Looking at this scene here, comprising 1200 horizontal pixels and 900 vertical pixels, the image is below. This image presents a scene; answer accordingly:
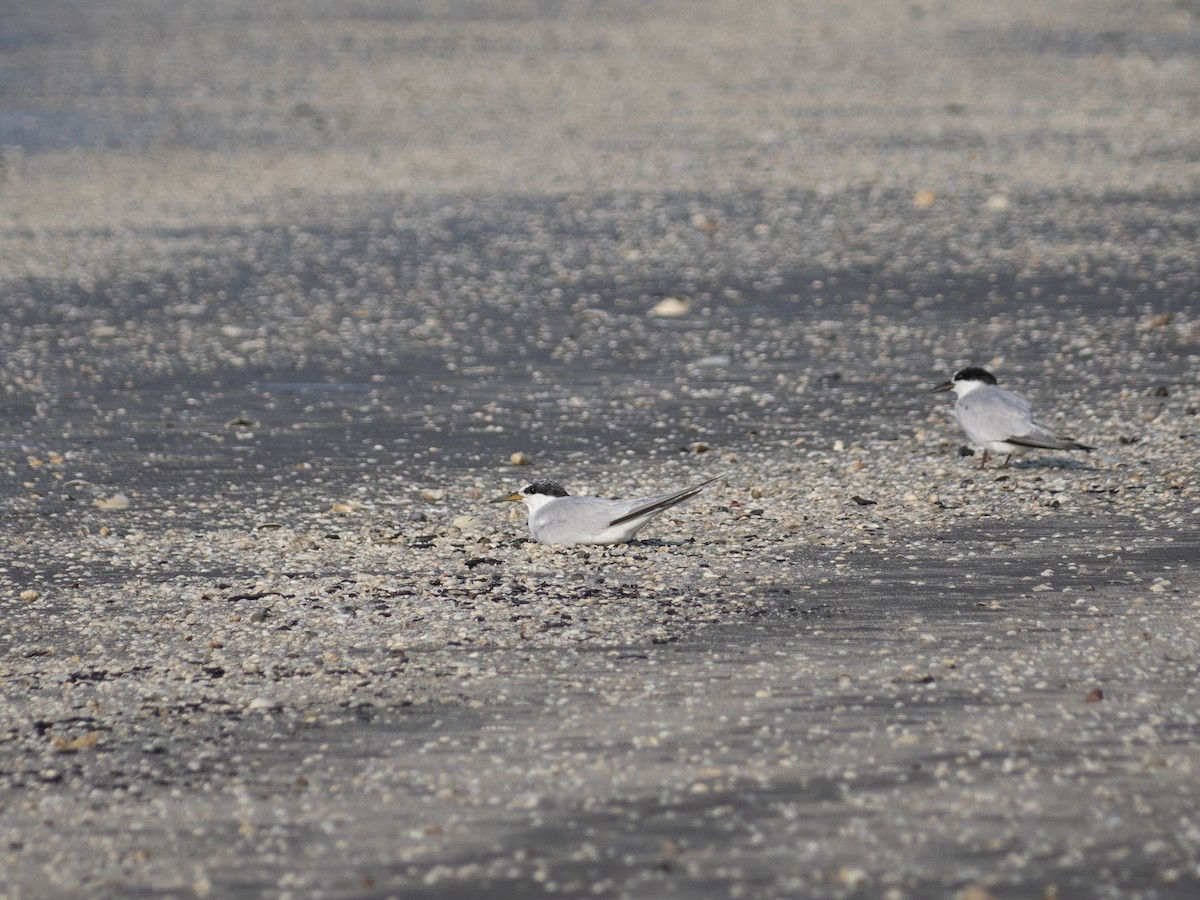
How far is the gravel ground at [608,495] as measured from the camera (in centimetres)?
403

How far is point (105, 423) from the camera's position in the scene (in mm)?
8125

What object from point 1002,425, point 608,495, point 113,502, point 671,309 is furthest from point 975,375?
point 113,502

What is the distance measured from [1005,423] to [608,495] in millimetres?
1489

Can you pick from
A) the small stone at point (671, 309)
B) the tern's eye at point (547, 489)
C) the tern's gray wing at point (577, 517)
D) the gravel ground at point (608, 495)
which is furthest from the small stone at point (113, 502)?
the small stone at point (671, 309)

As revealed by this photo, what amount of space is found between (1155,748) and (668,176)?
34.8 feet

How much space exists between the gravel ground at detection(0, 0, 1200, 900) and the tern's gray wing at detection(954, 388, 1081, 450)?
0.19 metres

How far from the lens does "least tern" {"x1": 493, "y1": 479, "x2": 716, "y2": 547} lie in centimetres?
584

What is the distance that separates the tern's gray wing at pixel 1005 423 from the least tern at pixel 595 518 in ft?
4.75

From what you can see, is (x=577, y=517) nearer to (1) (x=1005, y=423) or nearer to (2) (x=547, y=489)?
(2) (x=547, y=489)

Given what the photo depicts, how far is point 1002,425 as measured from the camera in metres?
6.79

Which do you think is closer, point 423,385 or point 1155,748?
point 1155,748

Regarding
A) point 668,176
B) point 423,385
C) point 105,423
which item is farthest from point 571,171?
point 105,423

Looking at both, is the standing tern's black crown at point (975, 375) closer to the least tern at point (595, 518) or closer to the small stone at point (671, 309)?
the least tern at point (595, 518)

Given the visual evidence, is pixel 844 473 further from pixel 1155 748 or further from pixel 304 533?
pixel 1155 748
